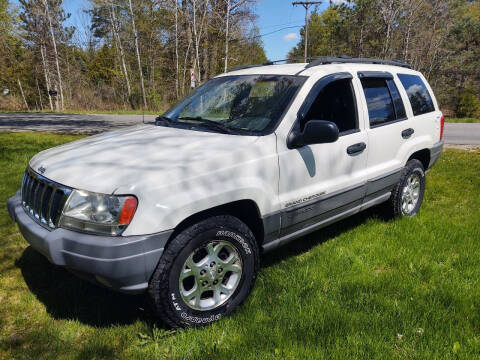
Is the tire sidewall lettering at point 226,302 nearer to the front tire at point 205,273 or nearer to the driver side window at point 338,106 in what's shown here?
the front tire at point 205,273

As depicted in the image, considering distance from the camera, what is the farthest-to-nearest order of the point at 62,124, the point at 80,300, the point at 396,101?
the point at 62,124, the point at 396,101, the point at 80,300

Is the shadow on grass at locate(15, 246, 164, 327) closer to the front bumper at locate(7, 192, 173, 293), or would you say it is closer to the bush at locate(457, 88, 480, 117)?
the front bumper at locate(7, 192, 173, 293)

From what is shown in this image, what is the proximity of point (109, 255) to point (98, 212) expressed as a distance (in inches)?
10.8

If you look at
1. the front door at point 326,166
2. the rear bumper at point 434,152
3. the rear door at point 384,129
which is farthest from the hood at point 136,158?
the rear bumper at point 434,152

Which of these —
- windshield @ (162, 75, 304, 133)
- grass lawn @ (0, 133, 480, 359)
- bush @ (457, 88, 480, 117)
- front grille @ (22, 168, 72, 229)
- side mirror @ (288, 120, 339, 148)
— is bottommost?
bush @ (457, 88, 480, 117)

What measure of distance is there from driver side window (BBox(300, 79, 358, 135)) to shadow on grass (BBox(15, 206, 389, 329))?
4.51 feet

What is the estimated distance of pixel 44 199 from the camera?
2537mm

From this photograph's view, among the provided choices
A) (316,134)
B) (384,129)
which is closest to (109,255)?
(316,134)

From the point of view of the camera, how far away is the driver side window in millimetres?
3295

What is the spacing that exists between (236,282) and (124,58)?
111 feet

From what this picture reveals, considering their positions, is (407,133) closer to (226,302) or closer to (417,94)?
(417,94)

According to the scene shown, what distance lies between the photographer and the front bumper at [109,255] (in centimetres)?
212

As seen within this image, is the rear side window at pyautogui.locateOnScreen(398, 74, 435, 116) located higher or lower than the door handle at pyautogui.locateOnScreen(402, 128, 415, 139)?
higher

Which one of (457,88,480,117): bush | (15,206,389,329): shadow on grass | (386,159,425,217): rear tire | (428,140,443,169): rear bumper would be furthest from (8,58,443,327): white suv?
(457,88,480,117): bush
